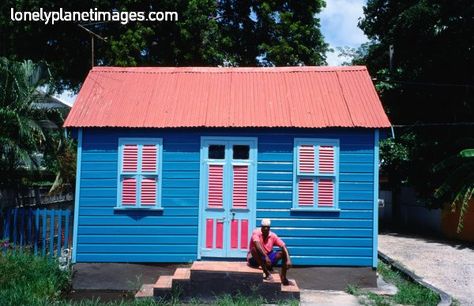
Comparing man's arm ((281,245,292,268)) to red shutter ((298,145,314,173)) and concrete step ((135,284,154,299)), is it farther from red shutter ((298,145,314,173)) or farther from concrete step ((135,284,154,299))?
concrete step ((135,284,154,299))

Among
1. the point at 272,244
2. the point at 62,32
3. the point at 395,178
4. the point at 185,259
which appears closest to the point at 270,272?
the point at 272,244

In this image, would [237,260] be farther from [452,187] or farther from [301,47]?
[301,47]

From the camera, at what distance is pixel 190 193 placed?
925cm

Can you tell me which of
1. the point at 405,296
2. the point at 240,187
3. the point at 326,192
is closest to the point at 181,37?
the point at 240,187

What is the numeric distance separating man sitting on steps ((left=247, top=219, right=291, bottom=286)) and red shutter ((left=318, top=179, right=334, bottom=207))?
1.28 metres

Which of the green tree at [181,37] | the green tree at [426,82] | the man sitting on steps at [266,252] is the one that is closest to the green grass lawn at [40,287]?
the man sitting on steps at [266,252]

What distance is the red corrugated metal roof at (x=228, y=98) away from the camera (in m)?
9.19

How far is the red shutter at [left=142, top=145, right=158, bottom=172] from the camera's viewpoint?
925 centimetres

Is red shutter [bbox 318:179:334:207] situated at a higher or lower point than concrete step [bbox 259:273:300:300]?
higher

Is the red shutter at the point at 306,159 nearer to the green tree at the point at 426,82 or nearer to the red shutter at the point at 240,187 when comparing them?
the red shutter at the point at 240,187

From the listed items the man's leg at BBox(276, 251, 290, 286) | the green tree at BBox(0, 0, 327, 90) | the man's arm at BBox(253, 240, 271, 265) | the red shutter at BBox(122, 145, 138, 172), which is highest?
the green tree at BBox(0, 0, 327, 90)

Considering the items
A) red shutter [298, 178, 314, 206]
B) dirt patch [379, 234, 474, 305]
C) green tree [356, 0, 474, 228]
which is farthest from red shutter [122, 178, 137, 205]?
green tree [356, 0, 474, 228]

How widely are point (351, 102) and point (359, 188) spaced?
73.1 inches

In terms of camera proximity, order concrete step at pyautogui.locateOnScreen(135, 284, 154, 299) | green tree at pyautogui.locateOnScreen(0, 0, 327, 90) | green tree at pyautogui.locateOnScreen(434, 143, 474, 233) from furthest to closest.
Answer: green tree at pyautogui.locateOnScreen(0, 0, 327, 90) < green tree at pyautogui.locateOnScreen(434, 143, 474, 233) < concrete step at pyautogui.locateOnScreen(135, 284, 154, 299)
